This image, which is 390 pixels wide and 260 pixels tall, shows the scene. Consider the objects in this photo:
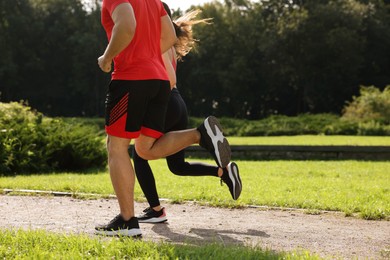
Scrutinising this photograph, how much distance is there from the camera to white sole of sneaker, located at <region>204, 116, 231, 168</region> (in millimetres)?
4875

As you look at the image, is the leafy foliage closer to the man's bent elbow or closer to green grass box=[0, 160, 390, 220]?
green grass box=[0, 160, 390, 220]

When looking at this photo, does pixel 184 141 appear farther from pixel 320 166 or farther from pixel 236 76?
pixel 236 76

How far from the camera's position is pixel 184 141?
4.85 m

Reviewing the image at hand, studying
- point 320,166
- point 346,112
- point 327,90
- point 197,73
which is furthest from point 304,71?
point 320,166

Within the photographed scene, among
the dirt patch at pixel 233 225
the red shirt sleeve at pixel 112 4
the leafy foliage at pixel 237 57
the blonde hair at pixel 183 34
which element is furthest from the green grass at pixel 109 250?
the leafy foliage at pixel 237 57

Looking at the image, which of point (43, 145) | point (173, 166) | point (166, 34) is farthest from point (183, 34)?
point (43, 145)

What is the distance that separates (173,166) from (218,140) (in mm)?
798

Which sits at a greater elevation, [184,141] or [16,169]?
[184,141]

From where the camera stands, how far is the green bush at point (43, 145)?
34.6 feet

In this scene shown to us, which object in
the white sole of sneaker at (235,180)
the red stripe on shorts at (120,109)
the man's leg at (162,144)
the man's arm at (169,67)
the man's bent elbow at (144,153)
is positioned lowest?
the white sole of sneaker at (235,180)

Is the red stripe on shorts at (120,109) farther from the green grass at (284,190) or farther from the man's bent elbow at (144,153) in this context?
the green grass at (284,190)

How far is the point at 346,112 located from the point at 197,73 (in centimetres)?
2146

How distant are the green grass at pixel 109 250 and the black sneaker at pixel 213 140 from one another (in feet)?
3.66

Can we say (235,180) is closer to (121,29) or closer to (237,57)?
(121,29)
